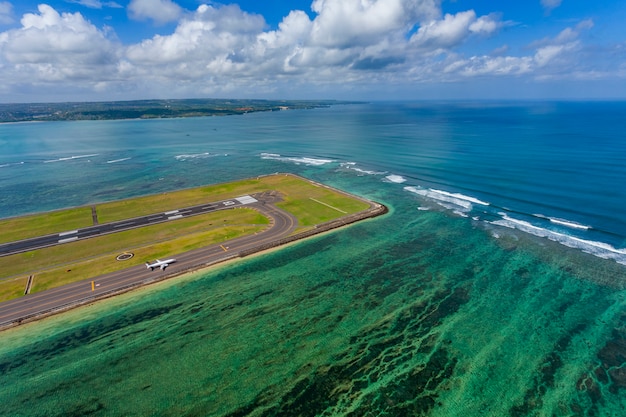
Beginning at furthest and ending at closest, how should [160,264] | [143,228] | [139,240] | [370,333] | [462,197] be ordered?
[462,197], [143,228], [139,240], [160,264], [370,333]

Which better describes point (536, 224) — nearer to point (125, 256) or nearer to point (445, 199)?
point (445, 199)

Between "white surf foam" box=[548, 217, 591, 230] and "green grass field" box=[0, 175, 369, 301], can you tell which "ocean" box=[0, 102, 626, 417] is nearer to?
"white surf foam" box=[548, 217, 591, 230]

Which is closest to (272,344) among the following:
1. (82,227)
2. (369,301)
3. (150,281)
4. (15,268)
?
(369,301)

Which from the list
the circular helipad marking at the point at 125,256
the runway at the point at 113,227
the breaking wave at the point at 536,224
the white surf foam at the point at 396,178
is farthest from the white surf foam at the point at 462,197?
the circular helipad marking at the point at 125,256

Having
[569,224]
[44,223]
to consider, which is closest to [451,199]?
[569,224]

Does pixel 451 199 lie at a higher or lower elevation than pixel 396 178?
higher

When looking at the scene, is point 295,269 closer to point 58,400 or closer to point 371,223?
point 371,223

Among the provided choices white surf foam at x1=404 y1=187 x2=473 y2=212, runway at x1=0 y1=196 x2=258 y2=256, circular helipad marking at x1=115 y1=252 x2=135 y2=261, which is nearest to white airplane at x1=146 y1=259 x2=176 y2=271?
circular helipad marking at x1=115 y1=252 x2=135 y2=261
